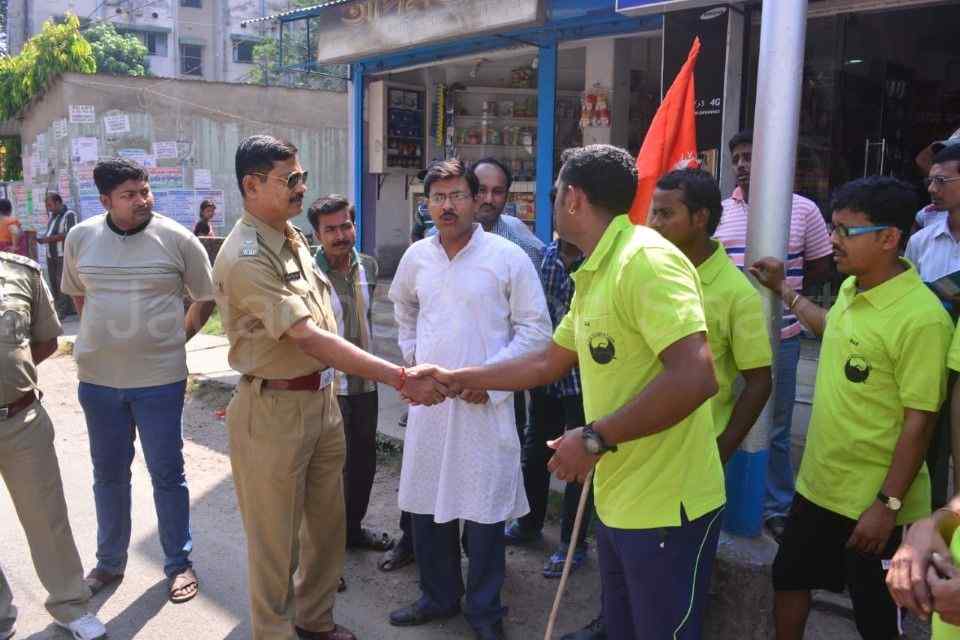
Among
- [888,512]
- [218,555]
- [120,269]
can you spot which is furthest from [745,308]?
[218,555]

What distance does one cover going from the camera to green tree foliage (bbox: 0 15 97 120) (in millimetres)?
15109

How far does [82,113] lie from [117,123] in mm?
592

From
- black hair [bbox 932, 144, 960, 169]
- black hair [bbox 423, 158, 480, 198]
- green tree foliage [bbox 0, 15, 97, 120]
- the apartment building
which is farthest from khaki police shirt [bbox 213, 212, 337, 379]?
the apartment building

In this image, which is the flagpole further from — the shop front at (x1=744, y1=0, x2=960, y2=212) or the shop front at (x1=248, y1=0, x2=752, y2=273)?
the shop front at (x1=744, y1=0, x2=960, y2=212)

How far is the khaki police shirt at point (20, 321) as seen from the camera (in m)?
3.27

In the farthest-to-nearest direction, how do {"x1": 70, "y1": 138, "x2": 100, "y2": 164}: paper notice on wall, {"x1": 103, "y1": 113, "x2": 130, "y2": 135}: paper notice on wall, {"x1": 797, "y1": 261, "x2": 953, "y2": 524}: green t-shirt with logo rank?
{"x1": 103, "y1": 113, "x2": 130, "y2": 135}: paper notice on wall, {"x1": 70, "y1": 138, "x2": 100, "y2": 164}: paper notice on wall, {"x1": 797, "y1": 261, "x2": 953, "y2": 524}: green t-shirt with logo

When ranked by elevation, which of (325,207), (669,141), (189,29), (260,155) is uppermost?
(189,29)

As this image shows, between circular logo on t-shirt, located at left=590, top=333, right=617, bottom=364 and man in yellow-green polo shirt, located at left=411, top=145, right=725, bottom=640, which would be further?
circular logo on t-shirt, located at left=590, top=333, right=617, bottom=364

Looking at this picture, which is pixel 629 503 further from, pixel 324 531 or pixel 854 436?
pixel 324 531

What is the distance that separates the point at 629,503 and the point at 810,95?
5404 mm

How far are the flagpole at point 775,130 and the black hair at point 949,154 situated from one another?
529 mm

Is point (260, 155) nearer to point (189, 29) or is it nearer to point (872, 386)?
point (872, 386)

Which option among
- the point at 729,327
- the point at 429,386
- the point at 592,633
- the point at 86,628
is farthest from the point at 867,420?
the point at 86,628

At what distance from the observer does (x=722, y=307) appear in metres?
2.74
